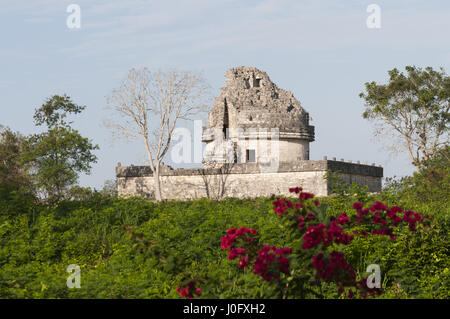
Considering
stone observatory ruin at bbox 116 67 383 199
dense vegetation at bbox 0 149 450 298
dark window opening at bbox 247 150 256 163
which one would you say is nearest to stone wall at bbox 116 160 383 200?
stone observatory ruin at bbox 116 67 383 199

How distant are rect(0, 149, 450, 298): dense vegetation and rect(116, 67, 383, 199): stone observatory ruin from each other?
1198 cm

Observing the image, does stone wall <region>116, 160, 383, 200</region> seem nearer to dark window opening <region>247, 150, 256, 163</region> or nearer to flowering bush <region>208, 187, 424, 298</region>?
dark window opening <region>247, 150, 256, 163</region>

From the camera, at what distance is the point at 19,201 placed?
15414 millimetres

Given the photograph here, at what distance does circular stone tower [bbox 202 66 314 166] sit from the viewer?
102ft

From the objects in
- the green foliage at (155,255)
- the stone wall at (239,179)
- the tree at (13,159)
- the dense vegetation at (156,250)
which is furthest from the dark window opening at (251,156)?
the green foliage at (155,255)

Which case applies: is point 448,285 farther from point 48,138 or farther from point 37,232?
point 48,138

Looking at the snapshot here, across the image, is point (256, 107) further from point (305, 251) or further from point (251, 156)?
point (305, 251)

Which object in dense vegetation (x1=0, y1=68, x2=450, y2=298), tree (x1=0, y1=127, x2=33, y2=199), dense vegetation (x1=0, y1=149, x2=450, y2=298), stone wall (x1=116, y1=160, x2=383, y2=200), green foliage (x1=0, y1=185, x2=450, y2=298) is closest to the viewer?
dense vegetation (x1=0, y1=68, x2=450, y2=298)

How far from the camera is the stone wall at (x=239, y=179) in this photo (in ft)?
91.7

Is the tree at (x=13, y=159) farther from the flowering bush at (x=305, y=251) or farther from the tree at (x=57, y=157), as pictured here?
the flowering bush at (x=305, y=251)

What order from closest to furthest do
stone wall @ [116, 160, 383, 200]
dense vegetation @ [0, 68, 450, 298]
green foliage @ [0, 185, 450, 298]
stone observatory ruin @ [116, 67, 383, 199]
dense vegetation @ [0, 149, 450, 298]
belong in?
dense vegetation @ [0, 68, 450, 298] < green foliage @ [0, 185, 450, 298] < dense vegetation @ [0, 149, 450, 298] < stone wall @ [116, 160, 383, 200] < stone observatory ruin @ [116, 67, 383, 199]

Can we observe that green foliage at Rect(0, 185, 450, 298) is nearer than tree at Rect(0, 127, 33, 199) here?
Yes

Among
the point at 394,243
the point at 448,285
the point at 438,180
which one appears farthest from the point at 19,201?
the point at 438,180
